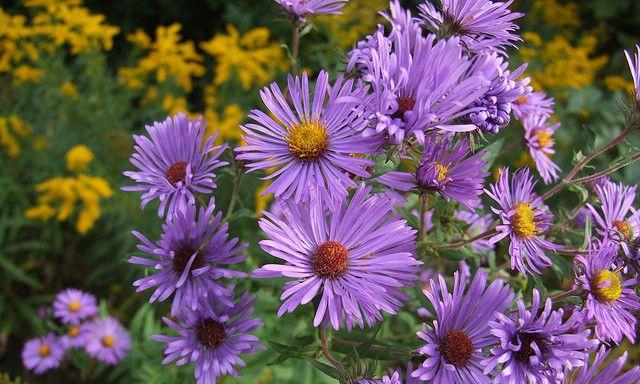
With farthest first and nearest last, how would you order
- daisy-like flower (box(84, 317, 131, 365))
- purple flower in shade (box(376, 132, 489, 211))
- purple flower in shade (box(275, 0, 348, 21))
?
daisy-like flower (box(84, 317, 131, 365)) → purple flower in shade (box(275, 0, 348, 21)) → purple flower in shade (box(376, 132, 489, 211))

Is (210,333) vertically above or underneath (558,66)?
above

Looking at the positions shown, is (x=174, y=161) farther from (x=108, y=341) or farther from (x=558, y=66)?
(x=558, y=66)

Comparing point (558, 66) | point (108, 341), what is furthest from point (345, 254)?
point (558, 66)

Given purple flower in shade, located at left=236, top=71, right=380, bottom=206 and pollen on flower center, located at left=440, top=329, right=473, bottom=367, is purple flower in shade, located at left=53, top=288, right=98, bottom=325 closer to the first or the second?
purple flower in shade, located at left=236, top=71, right=380, bottom=206

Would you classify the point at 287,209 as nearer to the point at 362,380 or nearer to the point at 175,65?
the point at 362,380

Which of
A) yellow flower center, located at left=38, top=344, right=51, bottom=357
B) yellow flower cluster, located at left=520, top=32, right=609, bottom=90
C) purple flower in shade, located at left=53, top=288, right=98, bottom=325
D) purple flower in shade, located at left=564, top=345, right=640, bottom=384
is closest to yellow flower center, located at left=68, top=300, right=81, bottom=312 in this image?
purple flower in shade, located at left=53, top=288, right=98, bottom=325

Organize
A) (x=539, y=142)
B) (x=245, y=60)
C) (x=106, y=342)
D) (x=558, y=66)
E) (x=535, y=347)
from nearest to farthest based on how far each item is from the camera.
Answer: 1. (x=535, y=347)
2. (x=539, y=142)
3. (x=106, y=342)
4. (x=245, y=60)
5. (x=558, y=66)
